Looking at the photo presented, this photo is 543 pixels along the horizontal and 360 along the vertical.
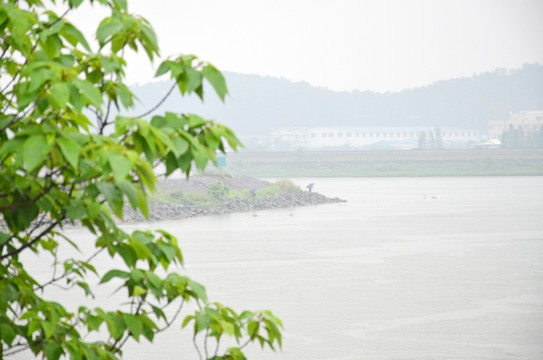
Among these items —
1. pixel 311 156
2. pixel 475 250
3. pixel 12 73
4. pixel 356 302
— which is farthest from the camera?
pixel 311 156

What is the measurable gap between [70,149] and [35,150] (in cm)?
7

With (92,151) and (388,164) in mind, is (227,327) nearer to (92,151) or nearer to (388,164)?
(92,151)

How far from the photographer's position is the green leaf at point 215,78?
1979mm

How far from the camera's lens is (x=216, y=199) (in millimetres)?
26703

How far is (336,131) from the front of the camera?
135250mm

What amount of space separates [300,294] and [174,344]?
104 inches

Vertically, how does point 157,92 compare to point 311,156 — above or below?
above

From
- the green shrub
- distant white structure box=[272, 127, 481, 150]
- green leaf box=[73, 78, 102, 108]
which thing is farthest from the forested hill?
green leaf box=[73, 78, 102, 108]

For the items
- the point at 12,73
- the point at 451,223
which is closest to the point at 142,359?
the point at 12,73

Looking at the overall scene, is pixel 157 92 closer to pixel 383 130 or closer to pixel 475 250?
pixel 383 130

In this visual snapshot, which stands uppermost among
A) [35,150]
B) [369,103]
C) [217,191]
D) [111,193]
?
[369,103]

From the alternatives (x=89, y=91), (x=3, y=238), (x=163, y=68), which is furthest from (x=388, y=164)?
(x=89, y=91)

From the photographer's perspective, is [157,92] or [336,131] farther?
[157,92]

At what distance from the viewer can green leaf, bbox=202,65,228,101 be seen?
77.9 inches
